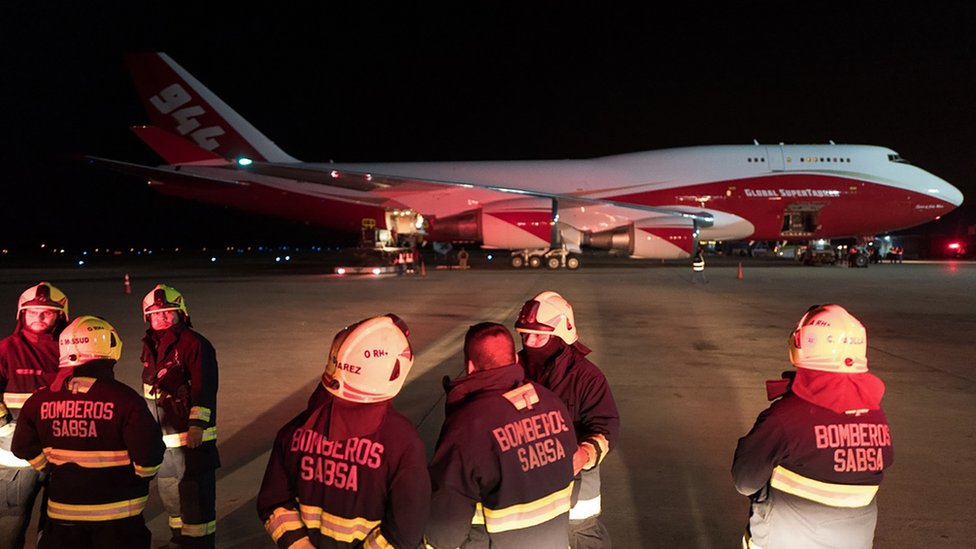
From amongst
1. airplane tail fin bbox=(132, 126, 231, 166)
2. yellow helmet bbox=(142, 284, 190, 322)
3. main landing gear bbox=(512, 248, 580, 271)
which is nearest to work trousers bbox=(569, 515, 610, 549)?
yellow helmet bbox=(142, 284, 190, 322)

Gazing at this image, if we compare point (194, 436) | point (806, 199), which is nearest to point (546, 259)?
point (806, 199)

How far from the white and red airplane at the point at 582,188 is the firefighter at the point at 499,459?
2198cm

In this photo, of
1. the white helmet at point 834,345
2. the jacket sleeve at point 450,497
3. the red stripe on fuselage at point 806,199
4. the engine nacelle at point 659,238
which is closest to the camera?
the jacket sleeve at point 450,497

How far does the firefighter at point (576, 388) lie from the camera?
3.15 metres

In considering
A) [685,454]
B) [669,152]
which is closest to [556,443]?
[685,454]

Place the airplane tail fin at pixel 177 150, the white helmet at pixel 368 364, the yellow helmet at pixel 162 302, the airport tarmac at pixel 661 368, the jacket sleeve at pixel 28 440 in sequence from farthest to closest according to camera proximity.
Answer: the airplane tail fin at pixel 177 150 → the airport tarmac at pixel 661 368 → the yellow helmet at pixel 162 302 → the jacket sleeve at pixel 28 440 → the white helmet at pixel 368 364

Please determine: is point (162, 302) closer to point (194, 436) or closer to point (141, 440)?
point (194, 436)

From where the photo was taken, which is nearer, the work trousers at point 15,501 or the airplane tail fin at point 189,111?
the work trousers at point 15,501

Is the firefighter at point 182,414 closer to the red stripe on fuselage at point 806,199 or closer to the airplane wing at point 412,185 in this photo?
the airplane wing at point 412,185

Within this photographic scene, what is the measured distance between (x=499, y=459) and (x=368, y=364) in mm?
593

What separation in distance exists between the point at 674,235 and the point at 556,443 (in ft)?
74.1

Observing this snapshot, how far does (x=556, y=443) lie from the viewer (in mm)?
2494

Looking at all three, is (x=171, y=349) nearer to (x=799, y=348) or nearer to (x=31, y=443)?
(x=31, y=443)

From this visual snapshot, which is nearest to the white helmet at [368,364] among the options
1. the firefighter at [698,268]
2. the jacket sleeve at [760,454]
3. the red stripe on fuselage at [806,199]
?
the jacket sleeve at [760,454]
